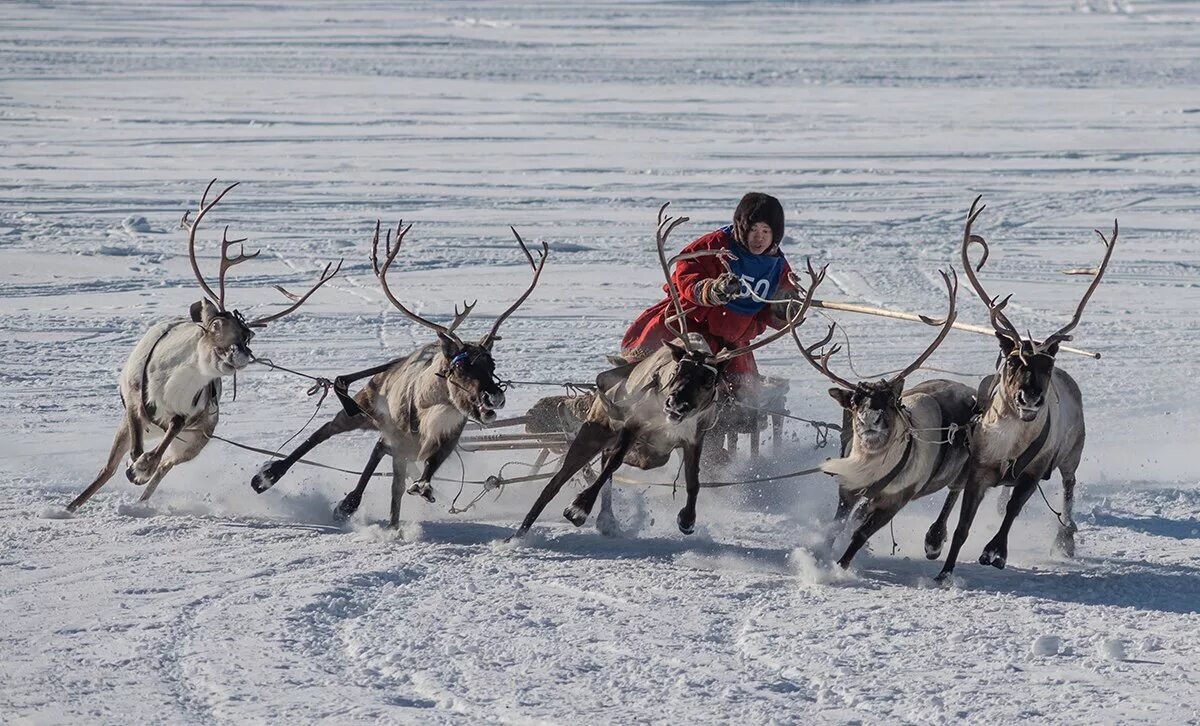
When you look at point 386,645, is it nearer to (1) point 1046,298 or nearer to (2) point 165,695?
(2) point 165,695

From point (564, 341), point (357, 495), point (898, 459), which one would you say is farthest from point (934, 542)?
point (564, 341)

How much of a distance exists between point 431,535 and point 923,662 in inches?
116

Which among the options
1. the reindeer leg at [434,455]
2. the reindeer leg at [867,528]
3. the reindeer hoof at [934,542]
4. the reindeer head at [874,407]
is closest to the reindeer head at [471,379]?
the reindeer leg at [434,455]

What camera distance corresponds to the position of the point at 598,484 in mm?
7941

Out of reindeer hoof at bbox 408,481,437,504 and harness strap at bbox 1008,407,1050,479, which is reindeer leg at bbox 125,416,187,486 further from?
harness strap at bbox 1008,407,1050,479

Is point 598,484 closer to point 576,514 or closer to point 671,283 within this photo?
point 576,514

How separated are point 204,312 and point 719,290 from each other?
2673mm

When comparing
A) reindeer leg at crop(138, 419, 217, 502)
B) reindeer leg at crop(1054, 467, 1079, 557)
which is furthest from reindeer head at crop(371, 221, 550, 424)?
reindeer leg at crop(1054, 467, 1079, 557)

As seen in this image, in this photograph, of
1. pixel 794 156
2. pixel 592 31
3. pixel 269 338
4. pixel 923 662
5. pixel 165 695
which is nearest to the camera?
pixel 165 695

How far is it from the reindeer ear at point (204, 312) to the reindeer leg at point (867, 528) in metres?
3.44

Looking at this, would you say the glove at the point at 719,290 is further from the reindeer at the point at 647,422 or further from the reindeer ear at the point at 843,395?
the reindeer ear at the point at 843,395

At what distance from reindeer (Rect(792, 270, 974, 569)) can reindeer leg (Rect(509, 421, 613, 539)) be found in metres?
1.18

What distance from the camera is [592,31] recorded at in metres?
34.2

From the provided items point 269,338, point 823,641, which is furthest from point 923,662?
point 269,338
